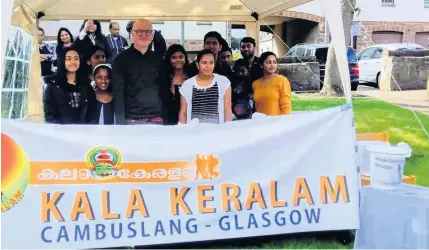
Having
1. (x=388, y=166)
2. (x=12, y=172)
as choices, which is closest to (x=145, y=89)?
(x=12, y=172)

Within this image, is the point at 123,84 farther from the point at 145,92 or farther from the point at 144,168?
the point at 144,168

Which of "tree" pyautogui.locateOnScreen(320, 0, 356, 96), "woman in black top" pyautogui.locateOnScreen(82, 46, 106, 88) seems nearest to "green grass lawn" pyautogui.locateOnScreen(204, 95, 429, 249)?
"tree" pyautogui.locateOnScreen(320, 0, 356, 96)

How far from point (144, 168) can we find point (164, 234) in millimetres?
511

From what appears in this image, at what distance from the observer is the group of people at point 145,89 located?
510 centimetres

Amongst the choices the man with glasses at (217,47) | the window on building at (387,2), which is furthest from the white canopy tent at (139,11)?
the window on building at (387,2)

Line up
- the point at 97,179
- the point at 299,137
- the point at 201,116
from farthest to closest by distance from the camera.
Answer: the point at 201,116
the point at 299,137
the point at 97,179

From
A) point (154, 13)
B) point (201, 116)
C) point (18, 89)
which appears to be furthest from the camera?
point (154, 13)

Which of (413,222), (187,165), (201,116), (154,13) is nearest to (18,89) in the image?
(154,13)

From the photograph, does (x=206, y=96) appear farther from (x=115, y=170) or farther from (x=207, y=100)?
(x=115, y=170)

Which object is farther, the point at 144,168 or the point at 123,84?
the point at 123,84

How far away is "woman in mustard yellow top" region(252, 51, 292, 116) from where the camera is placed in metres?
A: 5.80

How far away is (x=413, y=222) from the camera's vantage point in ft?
14.1

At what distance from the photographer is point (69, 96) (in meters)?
5.36

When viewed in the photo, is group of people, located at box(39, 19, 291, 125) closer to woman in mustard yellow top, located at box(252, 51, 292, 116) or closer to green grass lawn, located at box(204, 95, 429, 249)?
woman in mustard yellow top, located at box(252, 51, 292, 116)
